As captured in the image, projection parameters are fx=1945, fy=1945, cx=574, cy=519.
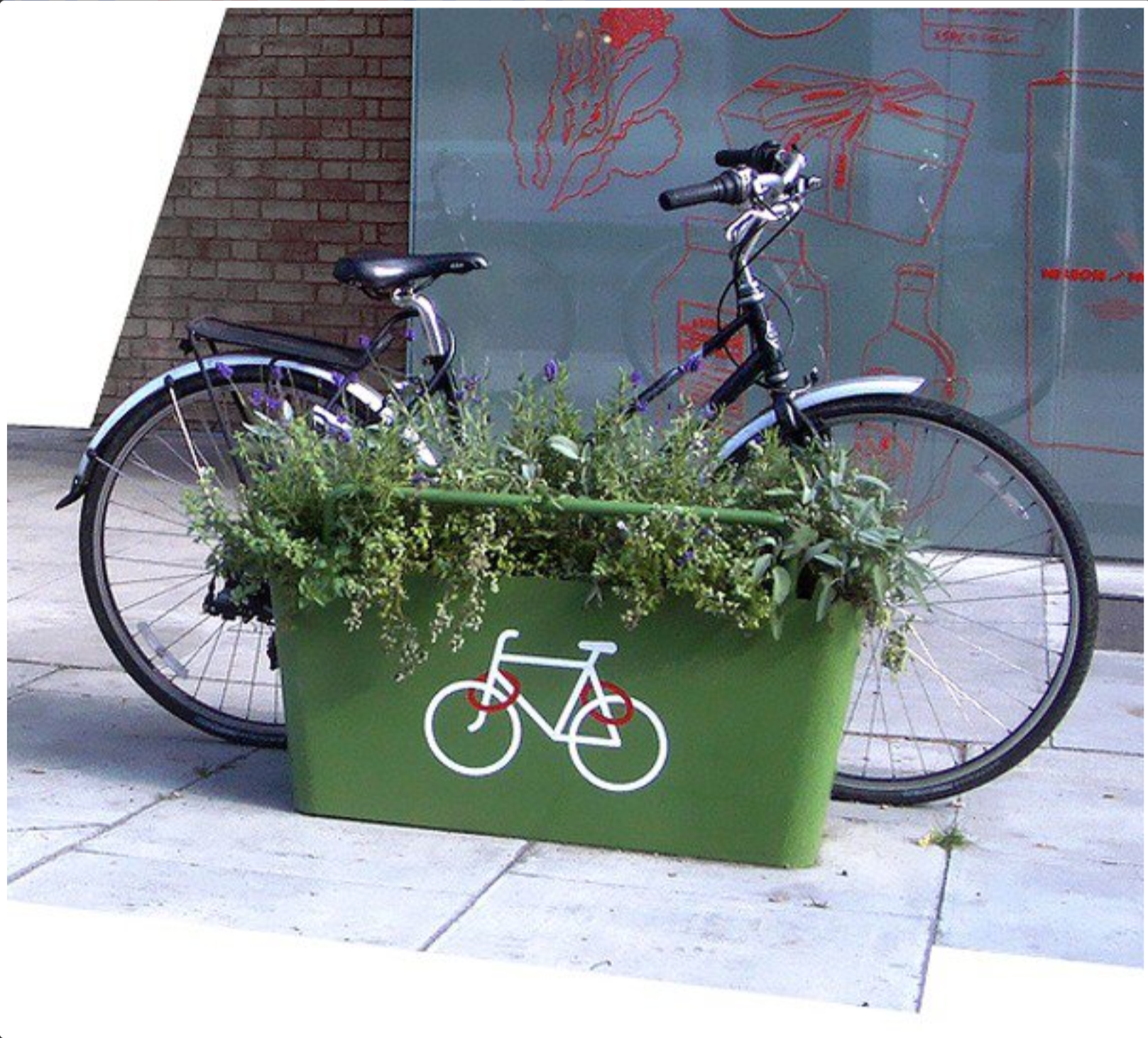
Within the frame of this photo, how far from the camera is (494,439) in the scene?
4.10 metres

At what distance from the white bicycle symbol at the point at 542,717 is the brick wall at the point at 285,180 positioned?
486 centimetres

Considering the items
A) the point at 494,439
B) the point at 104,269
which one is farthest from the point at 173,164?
the point at 494,439

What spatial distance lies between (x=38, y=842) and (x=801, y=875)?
157 centimetres

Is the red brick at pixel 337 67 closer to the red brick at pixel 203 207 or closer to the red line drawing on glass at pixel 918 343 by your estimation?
the red brick at pixel 203 207

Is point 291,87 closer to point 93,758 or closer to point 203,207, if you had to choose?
point 203,207

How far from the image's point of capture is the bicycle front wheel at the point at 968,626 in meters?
4.15

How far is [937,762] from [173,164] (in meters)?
5.70

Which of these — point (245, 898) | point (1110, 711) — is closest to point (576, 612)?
point (245, 898)

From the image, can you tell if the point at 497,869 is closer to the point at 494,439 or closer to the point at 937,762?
the point at 494,439

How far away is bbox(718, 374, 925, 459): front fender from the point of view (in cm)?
420

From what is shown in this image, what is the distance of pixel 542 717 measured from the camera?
400 cm

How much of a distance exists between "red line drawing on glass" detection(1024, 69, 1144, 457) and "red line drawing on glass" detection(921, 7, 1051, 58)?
0.15 meters

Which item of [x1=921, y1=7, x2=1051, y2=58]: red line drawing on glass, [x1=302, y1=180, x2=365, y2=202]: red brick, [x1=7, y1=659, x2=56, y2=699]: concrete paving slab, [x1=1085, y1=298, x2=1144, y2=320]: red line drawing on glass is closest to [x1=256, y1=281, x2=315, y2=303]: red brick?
[x1=302, y1=180, x2=365, y2=202]: red brick

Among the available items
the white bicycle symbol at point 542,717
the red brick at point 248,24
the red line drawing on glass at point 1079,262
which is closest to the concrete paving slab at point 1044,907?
the white bicycle symbol at point 542,717
